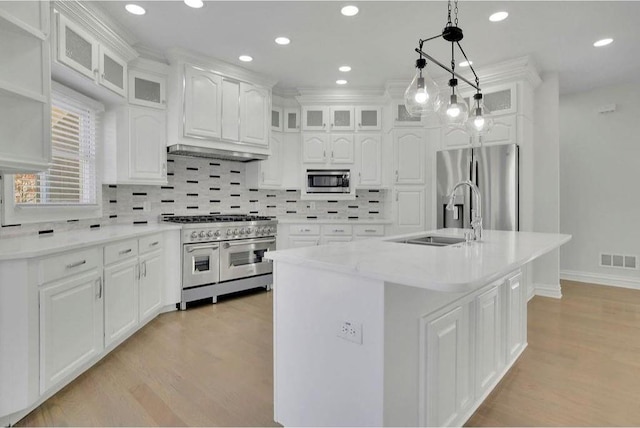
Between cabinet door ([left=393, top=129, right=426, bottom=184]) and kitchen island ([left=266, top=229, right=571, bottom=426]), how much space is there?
2.87m

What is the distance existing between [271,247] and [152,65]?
94.7 inches

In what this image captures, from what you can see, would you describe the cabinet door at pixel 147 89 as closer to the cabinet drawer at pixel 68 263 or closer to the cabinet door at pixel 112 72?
the cabinet door at pixel 112 72

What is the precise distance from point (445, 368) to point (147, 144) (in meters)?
3.45

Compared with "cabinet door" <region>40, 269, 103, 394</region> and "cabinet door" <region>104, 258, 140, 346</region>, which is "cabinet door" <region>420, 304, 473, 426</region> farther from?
"cabinet door" <region>104, 258, 140, 346</region>

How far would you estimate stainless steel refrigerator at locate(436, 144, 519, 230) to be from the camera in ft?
13.2

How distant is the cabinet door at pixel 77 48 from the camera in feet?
8.21

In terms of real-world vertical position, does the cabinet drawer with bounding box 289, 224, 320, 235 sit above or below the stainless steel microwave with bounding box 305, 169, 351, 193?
below

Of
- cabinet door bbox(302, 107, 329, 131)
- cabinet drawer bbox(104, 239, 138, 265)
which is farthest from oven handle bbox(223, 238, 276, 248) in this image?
cabinet door bbox(302, 107, 329, 131)

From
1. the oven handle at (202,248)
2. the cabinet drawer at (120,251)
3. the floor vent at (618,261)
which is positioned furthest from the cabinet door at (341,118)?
the floor vent at (618,261)

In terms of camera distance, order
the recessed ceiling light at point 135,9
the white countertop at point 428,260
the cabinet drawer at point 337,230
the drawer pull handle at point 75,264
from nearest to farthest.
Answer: the white countertop at point 428,260, the drawer pull handle at point 75,264, the recessed ceiling light at point 135,9, the cabinet drawer at point 337,230

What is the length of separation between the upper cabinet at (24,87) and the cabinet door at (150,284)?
1.31 meters

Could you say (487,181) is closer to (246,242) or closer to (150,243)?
(246,242)

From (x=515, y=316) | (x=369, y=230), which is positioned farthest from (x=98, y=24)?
(x=515, y=316)

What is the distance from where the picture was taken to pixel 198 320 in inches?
131
